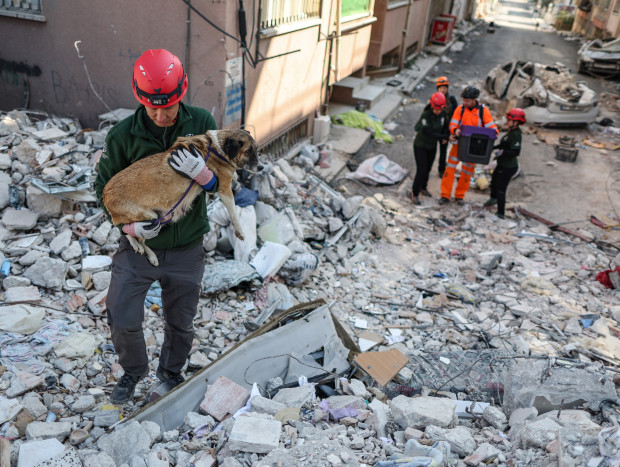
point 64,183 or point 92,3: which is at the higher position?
point 92,3

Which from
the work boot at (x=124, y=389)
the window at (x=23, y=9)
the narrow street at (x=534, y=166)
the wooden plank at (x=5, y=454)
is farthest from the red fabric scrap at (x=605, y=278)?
the window at (x=23, y=9)


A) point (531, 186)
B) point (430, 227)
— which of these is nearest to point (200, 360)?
point (430, 227)

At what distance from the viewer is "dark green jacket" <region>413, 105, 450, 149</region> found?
812cm

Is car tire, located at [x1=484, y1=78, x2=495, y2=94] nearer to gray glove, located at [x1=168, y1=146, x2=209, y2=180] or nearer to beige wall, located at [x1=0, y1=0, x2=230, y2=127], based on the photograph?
beige wall, located at [x1=0, y1=0, x2=230, y2=127]

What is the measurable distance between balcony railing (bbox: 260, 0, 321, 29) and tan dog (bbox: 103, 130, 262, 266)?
14.6 feet

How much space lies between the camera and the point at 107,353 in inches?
158

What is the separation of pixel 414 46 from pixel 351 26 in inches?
369

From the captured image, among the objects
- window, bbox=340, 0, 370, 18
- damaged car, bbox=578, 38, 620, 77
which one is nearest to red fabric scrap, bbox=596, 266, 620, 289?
window, bbox=340, 0, 370, 18

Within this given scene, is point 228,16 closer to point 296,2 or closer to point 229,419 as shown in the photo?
point 296,2

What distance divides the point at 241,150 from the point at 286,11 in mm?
5434

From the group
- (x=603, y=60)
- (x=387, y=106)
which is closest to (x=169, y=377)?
(x=387, y=106)

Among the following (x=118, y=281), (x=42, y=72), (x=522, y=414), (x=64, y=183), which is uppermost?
(x=42, y=72)

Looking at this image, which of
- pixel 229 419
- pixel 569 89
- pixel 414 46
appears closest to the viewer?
pixel 229 419

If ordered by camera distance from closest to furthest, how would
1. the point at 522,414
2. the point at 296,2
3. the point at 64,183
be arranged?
the point at 522,414, the point at 64,183, the point at 296,2
